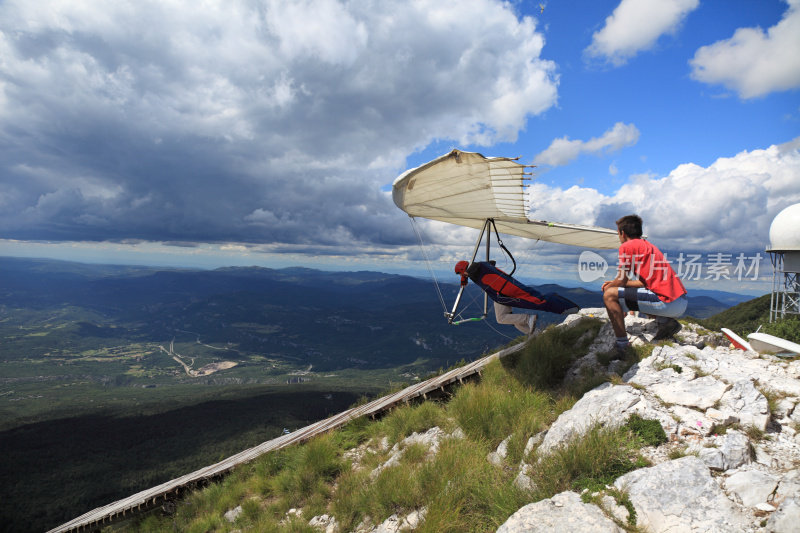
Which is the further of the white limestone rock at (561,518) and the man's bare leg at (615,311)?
the man's bare leg at (615,311)

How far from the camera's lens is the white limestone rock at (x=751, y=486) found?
240 cm

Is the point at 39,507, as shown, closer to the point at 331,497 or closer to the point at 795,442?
the point at 331,497

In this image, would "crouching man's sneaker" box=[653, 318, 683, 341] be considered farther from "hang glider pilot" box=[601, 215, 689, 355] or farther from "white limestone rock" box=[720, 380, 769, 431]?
"white limestone rock" box=[720, 380, 769, 431]

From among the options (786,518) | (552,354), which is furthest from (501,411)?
(786,518)

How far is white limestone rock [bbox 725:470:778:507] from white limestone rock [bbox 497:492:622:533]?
3.13 feet

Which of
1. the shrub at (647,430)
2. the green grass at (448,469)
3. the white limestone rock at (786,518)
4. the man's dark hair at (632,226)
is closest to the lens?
the white limestone rock at (786,518)

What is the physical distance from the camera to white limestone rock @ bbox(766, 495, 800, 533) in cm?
209

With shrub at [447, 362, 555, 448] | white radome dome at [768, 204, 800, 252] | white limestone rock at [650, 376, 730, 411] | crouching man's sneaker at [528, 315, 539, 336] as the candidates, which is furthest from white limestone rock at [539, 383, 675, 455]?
white radome dome at [768, 204, 800, 252]

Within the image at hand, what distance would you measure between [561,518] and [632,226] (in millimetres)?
4654

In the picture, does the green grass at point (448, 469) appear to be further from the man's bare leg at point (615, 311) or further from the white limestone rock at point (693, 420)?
the man's bare leg at point (615, 311)

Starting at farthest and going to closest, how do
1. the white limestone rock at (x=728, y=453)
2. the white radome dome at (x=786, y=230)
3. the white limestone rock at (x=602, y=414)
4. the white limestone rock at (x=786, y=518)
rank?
the white radome dome at (x=786, y=230)
the white limestone rock at (x=602, y=414)
the white limestone rock at (x=728, y=453)
the white limestone rock at (x=786, y=518)

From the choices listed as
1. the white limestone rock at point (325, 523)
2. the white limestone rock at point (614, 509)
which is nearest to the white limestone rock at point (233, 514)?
the white limestone rock at point (325, 523)

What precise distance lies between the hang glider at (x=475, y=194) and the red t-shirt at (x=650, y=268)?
78.3 inches

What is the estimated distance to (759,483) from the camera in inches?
98.3
